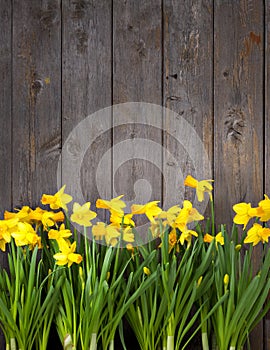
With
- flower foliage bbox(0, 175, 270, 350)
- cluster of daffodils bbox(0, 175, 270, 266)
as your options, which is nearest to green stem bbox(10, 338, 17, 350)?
flower foliage bbox(0, 175, 270, 350)

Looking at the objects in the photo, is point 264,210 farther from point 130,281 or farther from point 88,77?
point 88,77

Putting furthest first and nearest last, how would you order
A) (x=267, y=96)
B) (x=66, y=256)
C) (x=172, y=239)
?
(x=267, y=96), (x=172, y=239), (x=66, y=256)

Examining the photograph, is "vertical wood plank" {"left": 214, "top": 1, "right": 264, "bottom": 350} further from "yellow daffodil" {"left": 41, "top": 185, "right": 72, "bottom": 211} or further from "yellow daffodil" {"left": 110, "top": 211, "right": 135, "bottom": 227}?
"yellow daffodil" {"left": 41, "top": 185, "right": 72, "bottom": 211}

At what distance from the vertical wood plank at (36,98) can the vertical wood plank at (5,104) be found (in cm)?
2

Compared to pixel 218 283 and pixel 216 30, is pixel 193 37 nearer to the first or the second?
pixel 216 30

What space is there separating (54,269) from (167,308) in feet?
1.04

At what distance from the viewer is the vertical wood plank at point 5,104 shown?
5.64 ft

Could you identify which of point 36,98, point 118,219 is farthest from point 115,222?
point 36,98

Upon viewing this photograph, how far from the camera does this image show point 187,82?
5.59ft

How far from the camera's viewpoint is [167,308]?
1477 mm

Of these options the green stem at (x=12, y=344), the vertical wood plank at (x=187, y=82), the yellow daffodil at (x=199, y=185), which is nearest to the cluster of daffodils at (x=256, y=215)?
the yellow daffodil at (x=199, y=185)

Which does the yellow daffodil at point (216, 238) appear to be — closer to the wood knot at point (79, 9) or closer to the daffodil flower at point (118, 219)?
the daffodil flower at point (118, 219)

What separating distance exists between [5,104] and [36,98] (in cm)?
10

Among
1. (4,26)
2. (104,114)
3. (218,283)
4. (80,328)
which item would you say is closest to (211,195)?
(218,283)
